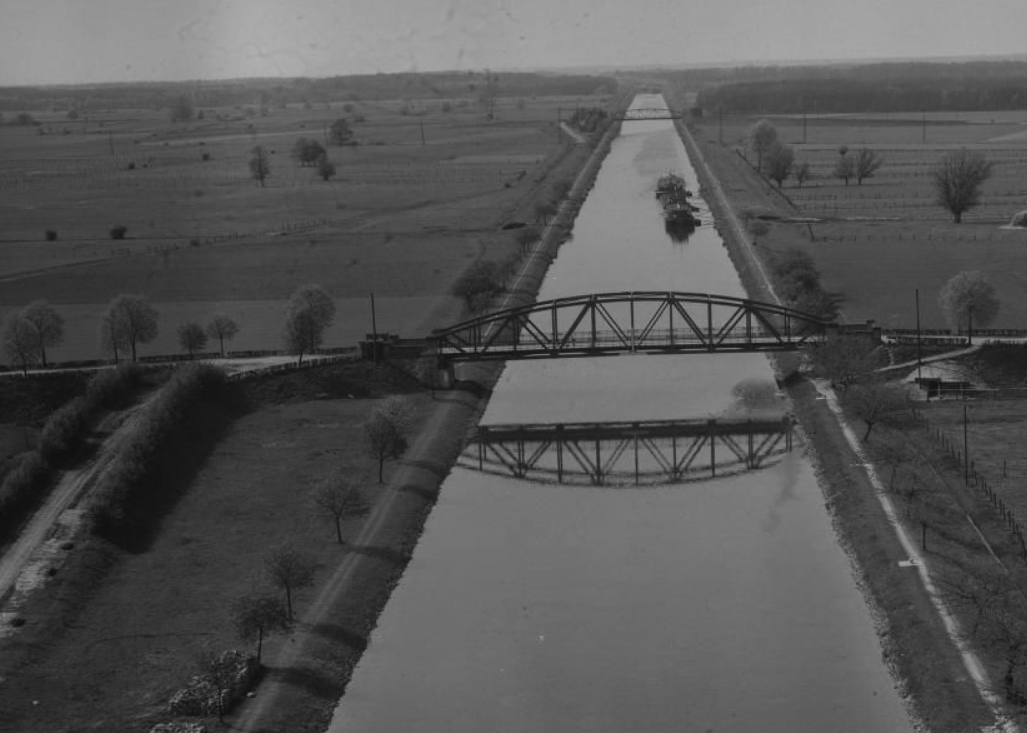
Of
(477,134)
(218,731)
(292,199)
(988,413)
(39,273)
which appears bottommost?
(218,731)

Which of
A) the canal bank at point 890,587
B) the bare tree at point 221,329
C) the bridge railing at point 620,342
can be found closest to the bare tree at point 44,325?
the bare tree at point 221,329

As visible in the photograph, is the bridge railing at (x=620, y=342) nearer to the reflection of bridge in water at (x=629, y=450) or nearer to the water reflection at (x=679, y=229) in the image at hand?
the reflection of bridge in water at (x=629, y=450)

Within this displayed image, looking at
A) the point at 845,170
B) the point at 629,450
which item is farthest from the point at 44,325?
the point at 845,170

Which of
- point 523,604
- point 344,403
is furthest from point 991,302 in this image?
point 523,604

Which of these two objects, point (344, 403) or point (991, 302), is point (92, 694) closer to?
point (344, 403)

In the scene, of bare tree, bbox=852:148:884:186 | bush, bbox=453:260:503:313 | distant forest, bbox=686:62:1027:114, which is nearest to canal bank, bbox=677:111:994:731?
bush, bbox=453:260:503:313

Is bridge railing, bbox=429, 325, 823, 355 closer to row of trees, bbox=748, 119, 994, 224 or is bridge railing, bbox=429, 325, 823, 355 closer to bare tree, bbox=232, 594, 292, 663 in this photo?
bare tree, bbox=232, 594, 292, 663
